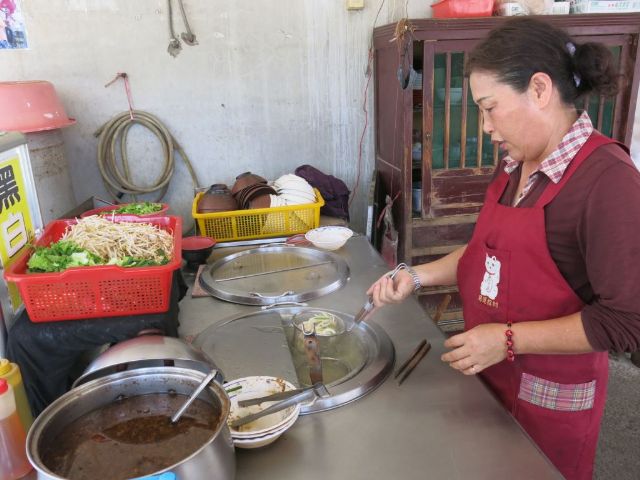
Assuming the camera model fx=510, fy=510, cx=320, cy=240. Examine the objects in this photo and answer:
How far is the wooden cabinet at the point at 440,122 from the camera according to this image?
9.27 ft

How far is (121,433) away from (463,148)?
262cm

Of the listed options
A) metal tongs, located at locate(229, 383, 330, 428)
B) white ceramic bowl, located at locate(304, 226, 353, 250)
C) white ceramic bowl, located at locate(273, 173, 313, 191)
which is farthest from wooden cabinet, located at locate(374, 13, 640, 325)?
metal tongs, located at locate(229, 383, 330, 428)

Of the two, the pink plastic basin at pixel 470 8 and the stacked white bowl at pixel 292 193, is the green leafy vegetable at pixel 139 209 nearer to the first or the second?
the stacked white bowl at pixel 292 193

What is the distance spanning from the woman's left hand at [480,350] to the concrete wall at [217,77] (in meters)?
2.26

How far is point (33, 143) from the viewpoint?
8.07 feet

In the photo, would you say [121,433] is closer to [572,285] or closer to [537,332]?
[537,332]

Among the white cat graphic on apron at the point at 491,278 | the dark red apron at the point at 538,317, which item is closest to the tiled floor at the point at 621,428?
the dark red apron at the point at 538,317

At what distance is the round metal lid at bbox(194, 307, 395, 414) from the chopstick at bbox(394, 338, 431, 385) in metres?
0.04

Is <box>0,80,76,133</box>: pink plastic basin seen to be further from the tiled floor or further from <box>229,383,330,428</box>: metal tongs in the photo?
the tiled floor

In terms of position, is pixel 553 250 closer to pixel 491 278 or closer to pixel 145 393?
pixel 491 278

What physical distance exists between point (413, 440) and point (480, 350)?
285 millimetres

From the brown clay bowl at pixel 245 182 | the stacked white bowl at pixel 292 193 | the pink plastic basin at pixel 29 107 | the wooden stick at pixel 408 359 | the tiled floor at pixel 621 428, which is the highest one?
the pink plastic basin at pixel 29 107

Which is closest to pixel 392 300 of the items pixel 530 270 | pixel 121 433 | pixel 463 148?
pixel 530 270

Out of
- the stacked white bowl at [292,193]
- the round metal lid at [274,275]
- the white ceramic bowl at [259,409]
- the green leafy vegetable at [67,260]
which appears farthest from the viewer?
the stacked white bowl at [292,193]
